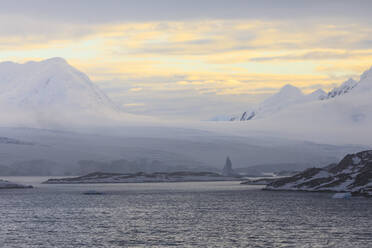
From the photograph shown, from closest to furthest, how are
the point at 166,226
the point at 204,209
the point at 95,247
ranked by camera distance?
1. the point at 95,247
2. the point at 166,226
3. the point at 204,209

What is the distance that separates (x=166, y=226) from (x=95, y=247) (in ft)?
→ 108

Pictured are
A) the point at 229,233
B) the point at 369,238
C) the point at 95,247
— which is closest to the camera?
the point at 95,247

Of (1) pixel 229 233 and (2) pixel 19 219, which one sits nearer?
(1) pixel 229 233

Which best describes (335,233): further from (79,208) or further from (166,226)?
(79,208)

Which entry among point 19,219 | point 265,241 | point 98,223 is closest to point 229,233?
point 265,241

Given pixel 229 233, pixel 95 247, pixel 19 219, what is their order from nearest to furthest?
pixel 95 247
pixel 229 233
pixel 19 219

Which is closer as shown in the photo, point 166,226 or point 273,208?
point 166,226

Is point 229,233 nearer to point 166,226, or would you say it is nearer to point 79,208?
point 166,226

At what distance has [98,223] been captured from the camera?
492 feet

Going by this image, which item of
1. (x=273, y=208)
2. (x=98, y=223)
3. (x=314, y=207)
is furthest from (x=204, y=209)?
(x=98, y=223)

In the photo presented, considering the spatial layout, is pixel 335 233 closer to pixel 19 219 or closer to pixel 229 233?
pixel 229 233

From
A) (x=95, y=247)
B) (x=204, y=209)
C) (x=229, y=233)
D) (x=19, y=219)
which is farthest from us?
(x=204, y=209)

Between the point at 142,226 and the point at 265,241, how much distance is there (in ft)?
113

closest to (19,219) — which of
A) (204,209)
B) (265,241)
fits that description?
(204,209)
